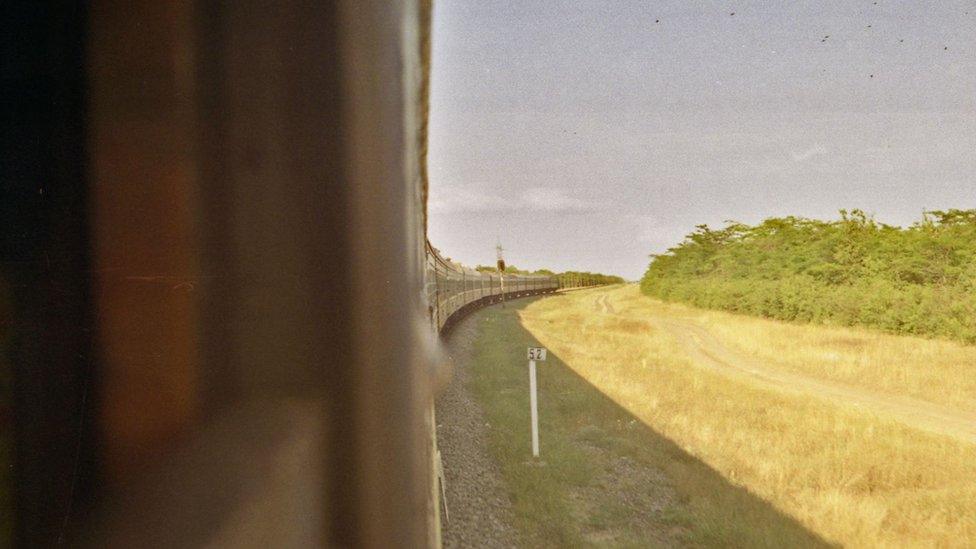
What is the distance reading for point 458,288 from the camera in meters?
21.8

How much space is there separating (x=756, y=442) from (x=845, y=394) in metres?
6.63

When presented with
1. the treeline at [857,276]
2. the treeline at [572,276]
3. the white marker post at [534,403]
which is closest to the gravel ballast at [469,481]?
the white marker post at [534,403]

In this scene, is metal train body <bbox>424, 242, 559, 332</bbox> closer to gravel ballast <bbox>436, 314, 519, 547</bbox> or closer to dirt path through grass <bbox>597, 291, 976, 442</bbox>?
gravel ballast <bbox>436, 314, 519, 547</bbox>

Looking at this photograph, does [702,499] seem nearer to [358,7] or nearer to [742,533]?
[742,533]

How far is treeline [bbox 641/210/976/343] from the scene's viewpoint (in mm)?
21641

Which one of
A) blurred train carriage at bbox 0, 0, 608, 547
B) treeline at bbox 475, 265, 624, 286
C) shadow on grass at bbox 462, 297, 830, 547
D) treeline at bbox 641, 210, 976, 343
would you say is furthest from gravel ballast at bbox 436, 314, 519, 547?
treeline at bbox 475, 265, 624, 286

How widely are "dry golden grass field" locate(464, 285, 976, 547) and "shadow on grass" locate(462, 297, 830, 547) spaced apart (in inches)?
1.0

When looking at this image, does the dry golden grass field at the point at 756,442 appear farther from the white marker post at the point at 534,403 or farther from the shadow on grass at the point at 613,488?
the white marker post at the point at 534,403

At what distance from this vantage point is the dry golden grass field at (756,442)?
245 inches

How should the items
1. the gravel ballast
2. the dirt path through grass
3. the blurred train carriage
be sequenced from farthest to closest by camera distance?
1. the dirt path through grass
2. the gravel ballast
3. the blurred train carriage

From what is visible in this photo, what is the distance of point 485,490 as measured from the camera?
272 inches

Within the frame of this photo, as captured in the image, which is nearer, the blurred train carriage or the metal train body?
the blurred train carriage

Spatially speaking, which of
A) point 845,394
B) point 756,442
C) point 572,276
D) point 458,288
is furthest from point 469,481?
point 572,276

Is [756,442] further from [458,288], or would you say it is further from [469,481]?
[458,288]
